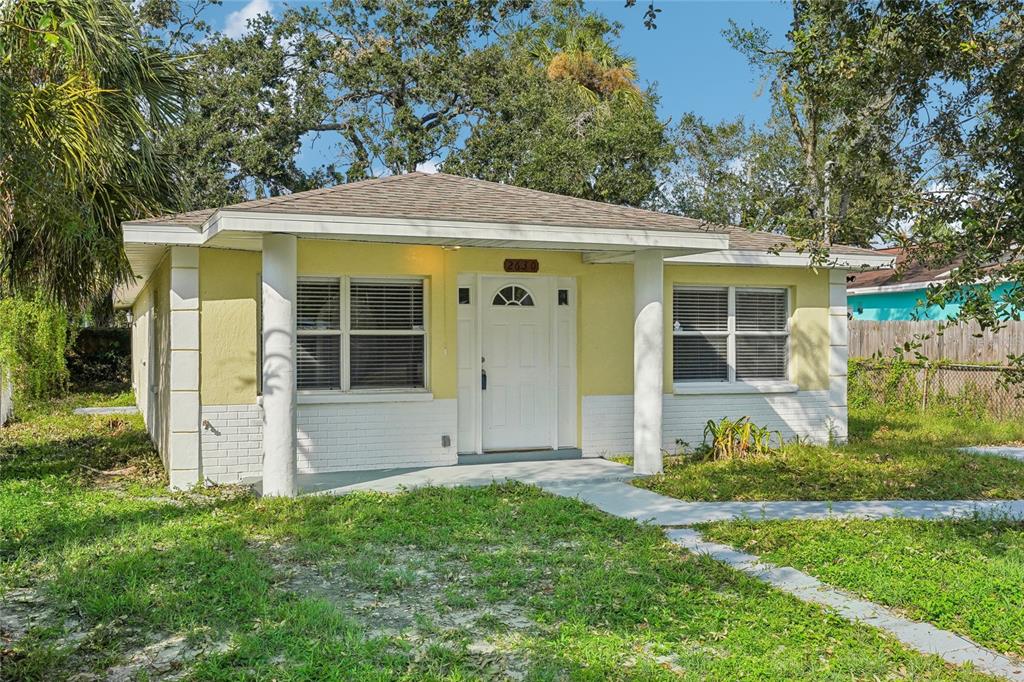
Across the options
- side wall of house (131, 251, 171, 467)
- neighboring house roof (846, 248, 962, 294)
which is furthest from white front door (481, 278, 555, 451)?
neighboring house roof (846, 248, 962, 294)

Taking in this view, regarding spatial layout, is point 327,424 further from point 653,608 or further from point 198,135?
point 198,135

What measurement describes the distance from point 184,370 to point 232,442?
959 mm

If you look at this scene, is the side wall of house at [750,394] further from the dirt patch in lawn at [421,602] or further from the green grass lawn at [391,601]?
the dirt patch in lawn at [421,602]

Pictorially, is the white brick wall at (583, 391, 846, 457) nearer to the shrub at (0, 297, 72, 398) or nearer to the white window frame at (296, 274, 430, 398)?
the white window frame at (296, 274, 430, 398)

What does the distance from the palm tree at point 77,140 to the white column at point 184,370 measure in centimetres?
81

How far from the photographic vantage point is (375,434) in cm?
1038

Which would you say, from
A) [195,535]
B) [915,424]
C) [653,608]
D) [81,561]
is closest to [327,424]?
[195,535]

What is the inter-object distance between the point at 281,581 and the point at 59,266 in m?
6.05

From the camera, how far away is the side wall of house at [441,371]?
9.80 meters

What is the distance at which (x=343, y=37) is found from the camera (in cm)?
2436

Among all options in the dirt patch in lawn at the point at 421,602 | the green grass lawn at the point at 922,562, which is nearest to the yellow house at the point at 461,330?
the dirt patch in lawn at the point at 421,602

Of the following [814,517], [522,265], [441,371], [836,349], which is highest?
[522,265]

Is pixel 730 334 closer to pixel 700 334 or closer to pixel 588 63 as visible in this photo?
pixel 700 334

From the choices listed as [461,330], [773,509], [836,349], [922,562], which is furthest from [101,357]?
[922,562]
